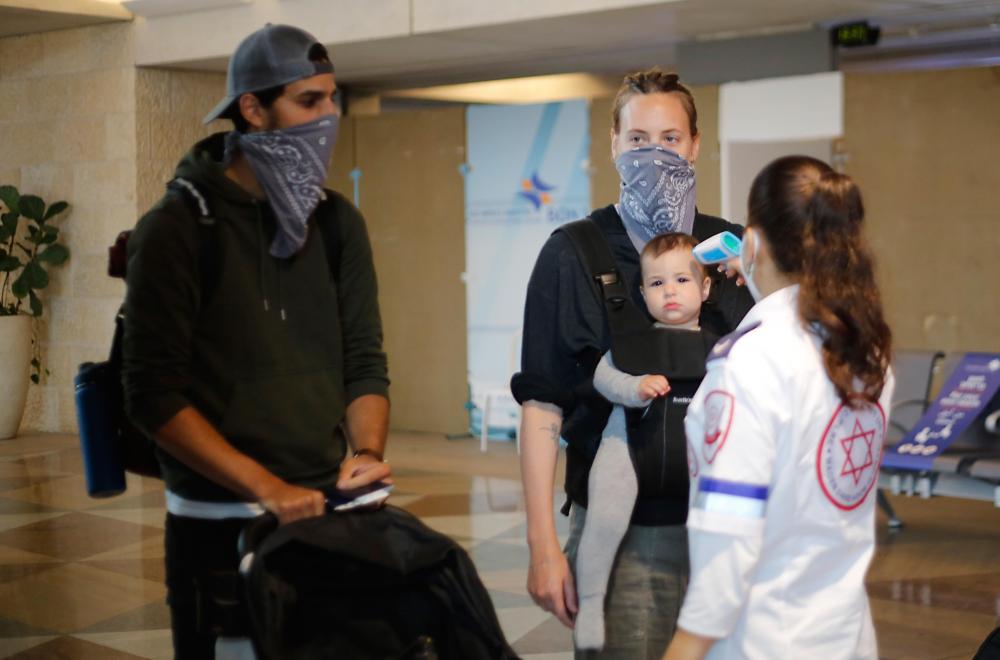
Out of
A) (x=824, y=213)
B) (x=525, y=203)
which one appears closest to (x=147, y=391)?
(x=824, y=213)

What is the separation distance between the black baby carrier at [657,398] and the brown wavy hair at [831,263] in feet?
1.31

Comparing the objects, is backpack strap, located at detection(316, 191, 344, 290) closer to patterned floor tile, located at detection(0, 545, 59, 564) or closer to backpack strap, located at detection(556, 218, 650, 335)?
backpack strap, located at detection(556, 218, 650, 335)

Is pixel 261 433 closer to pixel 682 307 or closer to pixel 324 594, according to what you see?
pixel 324 594

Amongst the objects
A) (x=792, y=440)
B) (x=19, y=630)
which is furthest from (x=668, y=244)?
(x=19, y=630)

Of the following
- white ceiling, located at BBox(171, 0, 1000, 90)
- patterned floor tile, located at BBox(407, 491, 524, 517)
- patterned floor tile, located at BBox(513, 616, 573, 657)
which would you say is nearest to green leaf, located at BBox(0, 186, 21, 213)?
white ceiling, located at BBox(171, 0, 1000, 90)

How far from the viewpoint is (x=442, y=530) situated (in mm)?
6555

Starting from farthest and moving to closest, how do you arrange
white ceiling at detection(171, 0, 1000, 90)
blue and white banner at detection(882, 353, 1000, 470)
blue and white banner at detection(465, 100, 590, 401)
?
blue and white banner at detection(465, 100, 590, 401) → white ceiling at detection(171, 0, 1000, 90) → blue and white banner at detection(882, 353, 1000, 470)

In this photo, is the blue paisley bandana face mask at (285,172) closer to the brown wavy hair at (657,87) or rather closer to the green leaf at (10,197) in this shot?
the brown wavy hair at (657,87)

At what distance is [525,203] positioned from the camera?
10.0m

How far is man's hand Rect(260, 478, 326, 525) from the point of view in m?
2.02

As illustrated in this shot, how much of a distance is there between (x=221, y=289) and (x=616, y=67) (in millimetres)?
8230

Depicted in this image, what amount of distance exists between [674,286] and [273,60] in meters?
0.77

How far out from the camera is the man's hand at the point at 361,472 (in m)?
2.08

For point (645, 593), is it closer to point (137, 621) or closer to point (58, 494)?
point (137, 621)
